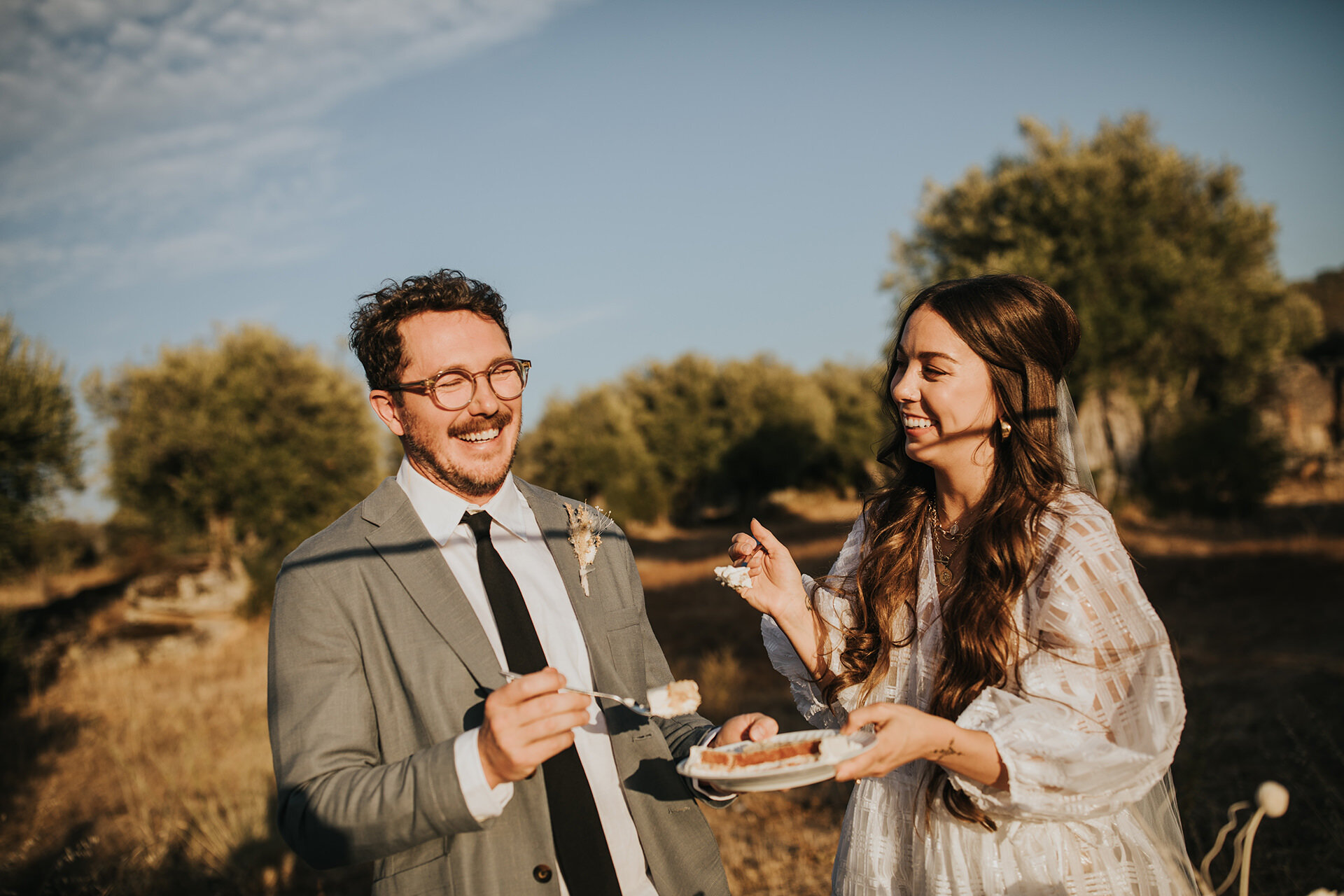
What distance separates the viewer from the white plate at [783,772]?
1.74 m

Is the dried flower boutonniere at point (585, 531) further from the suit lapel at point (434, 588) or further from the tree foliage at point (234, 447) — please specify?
the tree foliage at point (234, 447)

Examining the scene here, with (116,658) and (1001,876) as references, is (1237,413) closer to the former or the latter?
(1001,876)

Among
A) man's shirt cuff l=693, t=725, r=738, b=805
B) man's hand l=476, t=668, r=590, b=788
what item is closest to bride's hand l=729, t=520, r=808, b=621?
man's shirt cuff l=693, t=725, r=738, b=805

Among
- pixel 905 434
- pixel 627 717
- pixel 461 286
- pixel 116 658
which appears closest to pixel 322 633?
pixel 627 717

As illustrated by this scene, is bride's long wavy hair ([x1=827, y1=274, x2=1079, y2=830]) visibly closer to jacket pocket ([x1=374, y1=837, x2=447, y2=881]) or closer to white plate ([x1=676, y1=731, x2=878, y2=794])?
white plate ([x1=676, y1=731, x2=878, y2=794])

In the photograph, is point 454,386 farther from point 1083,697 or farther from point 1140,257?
point 1140,257

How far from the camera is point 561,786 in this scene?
6.66ft

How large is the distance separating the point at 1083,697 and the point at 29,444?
485 inches

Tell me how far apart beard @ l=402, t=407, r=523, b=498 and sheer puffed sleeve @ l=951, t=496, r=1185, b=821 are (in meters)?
1.44

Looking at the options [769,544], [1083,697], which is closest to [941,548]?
[769,544]

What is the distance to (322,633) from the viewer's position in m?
1.94

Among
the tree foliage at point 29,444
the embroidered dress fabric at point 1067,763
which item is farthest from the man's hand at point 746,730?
the tree foliage at point 29,444

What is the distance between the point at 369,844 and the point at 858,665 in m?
1.54

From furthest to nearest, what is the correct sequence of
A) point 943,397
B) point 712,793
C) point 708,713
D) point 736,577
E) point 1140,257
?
point 1140,257
point 708,713
point 736,577
point 943,397
point 712,793
